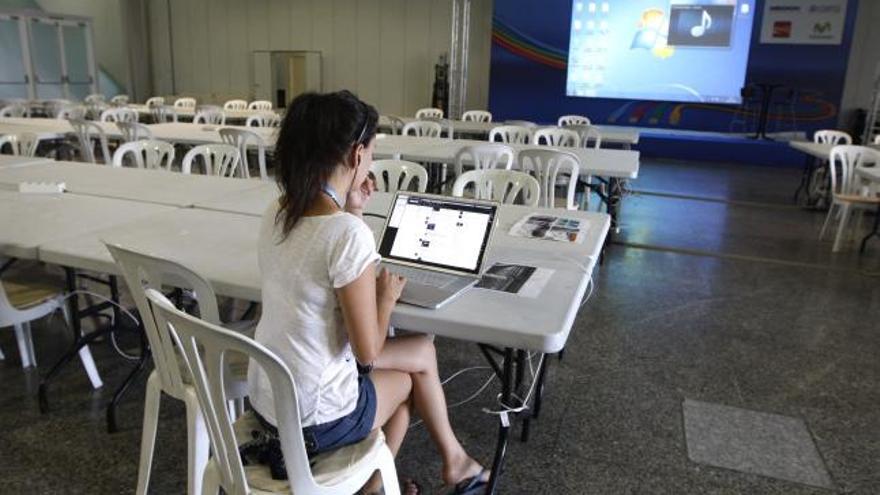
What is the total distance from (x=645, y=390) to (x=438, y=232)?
133 cm

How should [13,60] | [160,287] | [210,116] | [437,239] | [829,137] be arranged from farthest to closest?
1. [13,60]
2. [210,116]
3. [829,137]
4. [437,239]
5. [160,287]

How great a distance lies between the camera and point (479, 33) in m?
11.5

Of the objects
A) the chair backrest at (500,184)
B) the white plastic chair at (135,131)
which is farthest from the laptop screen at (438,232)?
the white plastic chair at (135,131)

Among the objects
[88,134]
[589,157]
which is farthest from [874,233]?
[88,134]

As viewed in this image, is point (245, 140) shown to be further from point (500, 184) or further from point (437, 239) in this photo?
point (437, 239)

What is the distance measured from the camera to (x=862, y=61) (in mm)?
9805

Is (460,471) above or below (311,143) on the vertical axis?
below

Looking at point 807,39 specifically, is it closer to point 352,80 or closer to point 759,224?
point 759,224

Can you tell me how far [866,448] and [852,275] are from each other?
8.03 feet

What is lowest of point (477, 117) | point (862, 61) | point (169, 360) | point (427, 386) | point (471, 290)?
point (427, 386)

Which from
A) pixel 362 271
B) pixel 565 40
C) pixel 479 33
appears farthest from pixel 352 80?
pixel 362 271

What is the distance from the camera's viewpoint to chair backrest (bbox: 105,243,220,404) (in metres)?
1.51

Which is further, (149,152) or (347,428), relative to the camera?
(149,152)

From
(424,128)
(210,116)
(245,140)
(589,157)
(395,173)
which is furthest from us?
(210,116)
